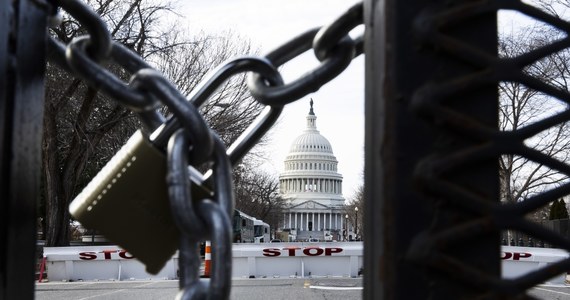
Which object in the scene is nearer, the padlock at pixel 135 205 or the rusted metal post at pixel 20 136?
the rusted metal post at pixel 20 136

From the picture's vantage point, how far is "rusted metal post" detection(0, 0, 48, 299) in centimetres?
94

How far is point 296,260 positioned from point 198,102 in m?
21.0

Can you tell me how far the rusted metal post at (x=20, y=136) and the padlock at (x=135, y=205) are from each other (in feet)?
0.42

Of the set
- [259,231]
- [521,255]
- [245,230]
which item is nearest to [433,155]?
[521,255]

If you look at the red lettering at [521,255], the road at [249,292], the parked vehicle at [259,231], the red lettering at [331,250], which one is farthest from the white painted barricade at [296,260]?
the parked vehicle at [259,231]

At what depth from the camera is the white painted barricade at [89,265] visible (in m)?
21.1

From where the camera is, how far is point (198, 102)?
1.15 meters

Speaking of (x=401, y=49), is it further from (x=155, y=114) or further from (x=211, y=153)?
(x=155, y=114)

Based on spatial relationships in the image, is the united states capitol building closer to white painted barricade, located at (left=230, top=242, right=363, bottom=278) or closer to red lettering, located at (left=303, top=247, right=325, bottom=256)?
white painted barricade, located at (left=230, top=242, right=363, bottom=278)

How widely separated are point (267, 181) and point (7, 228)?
85697mm

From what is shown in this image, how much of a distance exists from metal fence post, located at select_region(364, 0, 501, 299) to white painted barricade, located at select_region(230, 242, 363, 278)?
20858mm

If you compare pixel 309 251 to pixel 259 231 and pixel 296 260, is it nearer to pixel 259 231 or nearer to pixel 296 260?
pixel 296 260

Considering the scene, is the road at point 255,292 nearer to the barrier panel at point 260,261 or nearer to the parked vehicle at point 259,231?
the barrier panel at point 260,261

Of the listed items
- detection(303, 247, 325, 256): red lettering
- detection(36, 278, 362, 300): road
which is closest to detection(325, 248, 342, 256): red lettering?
detection(303, 247, 325, 256): red lettering
